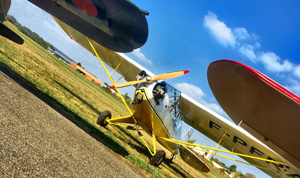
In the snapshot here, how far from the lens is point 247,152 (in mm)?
10391

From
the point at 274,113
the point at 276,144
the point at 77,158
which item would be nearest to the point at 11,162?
the point at 77,158

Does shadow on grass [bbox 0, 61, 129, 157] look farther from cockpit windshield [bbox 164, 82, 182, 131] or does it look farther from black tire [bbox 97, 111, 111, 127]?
cockpit windshield [bbox 164, 82, 182, 131]

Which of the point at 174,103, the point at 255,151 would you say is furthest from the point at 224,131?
the point at 174,103

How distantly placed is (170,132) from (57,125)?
603 centimetres

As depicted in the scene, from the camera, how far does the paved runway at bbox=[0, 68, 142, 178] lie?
2.56 m

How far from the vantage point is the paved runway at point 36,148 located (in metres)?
2.56

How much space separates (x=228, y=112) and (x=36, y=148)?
469cm

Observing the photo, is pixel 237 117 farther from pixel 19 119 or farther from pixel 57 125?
pixel 19 119

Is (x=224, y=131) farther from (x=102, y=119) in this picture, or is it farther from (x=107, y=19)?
(x=107, y=19)

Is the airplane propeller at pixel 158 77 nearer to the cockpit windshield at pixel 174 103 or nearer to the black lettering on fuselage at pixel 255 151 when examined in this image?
the cockpit windshield at pixel 174 103

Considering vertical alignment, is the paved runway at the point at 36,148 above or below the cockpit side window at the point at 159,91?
below

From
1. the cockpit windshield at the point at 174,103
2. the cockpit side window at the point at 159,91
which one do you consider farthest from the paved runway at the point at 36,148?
the cockpit windshield at the point at 174,103

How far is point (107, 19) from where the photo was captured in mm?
5938

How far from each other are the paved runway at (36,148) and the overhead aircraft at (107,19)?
116 inches
